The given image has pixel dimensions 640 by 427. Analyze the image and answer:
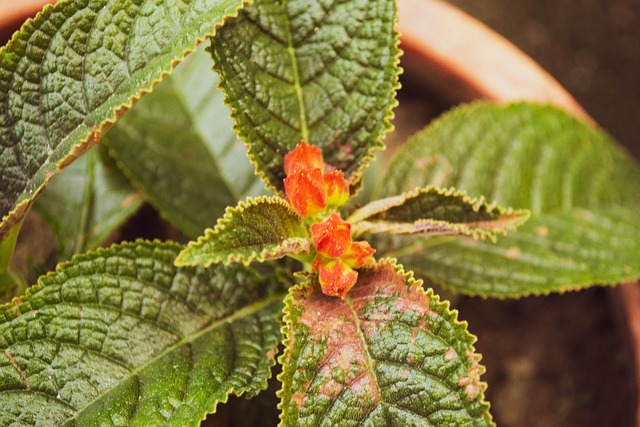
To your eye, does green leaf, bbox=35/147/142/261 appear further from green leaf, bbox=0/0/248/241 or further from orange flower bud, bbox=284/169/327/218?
orange flower bud, bbox=284/169/327/218

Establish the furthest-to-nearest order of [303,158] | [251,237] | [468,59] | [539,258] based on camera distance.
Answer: [468,59] < [539,258] < [303,158] < [251,237]

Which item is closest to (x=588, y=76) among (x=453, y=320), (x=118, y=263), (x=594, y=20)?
(x=594, y=20)

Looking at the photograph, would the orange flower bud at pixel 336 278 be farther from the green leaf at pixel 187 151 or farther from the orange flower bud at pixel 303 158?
the green leaf at pixel 187 151

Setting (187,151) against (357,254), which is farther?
(187,151)

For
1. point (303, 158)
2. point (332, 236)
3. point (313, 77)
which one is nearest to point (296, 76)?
point (313, 77)

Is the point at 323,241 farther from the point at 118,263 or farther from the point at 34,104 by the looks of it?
the point at 34,104

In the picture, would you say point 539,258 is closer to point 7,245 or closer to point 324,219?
point 324,219

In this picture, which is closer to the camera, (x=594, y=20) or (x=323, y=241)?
(x=323, y=241)
